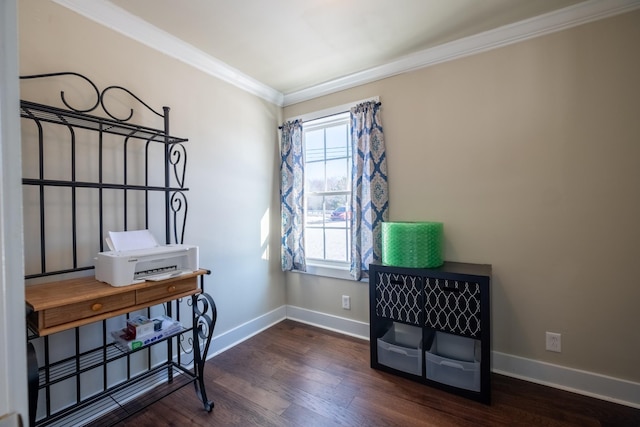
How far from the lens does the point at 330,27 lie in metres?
2.00

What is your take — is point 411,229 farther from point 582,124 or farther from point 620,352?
point 620,352

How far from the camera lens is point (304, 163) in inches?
121

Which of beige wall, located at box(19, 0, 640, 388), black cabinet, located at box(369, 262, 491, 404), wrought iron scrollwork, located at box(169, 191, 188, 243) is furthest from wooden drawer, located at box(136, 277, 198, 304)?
black cabinet, located at box(369, 262, 491, 404)

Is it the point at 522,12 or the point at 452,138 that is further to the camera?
the point at 452,138

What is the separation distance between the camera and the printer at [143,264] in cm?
145

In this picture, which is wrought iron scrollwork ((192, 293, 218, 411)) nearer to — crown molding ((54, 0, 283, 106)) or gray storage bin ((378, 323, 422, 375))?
gray storage bin ((378, 323, 422, 375))

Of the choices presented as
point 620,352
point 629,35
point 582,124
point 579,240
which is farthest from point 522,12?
point 620,352

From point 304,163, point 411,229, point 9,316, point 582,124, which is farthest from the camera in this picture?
point 304,163

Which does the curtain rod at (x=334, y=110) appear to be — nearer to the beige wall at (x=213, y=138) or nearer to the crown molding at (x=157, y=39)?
Answer: the beige wall at (x=213, y=138)

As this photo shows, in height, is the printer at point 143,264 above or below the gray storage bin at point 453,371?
above

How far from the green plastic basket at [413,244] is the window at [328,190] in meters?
0.72

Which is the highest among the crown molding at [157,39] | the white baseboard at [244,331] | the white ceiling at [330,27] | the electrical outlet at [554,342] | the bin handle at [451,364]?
the white ceiling at [330,27]

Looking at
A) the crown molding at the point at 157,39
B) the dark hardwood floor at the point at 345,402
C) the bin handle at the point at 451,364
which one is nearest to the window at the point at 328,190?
the crown molding at the point at 157,39

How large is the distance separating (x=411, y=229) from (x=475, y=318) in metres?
0.70
